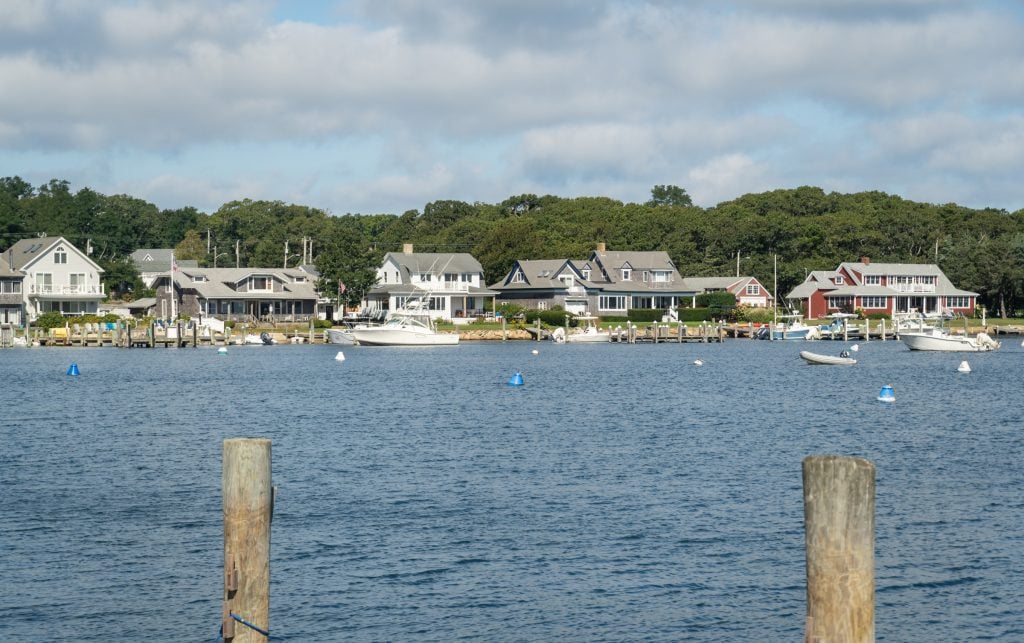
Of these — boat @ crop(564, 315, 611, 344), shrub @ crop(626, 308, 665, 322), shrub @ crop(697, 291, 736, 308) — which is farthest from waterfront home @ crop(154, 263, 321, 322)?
shrub @ crop(697, 291, 736, 308)

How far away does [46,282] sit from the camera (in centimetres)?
11231

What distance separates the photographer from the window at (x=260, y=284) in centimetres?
12025

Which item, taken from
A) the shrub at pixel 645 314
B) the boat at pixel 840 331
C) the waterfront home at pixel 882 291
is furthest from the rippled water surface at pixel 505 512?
the waterfront home at pixel 882 291

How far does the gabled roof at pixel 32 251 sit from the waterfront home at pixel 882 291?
237 ft

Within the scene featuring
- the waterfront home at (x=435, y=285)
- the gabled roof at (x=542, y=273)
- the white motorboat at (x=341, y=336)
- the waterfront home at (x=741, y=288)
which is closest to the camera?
the white motorboat at (x=341, y=336)

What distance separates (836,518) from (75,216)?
161349 mm

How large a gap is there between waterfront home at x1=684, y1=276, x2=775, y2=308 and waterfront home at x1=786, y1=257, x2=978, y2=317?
10.8 ft

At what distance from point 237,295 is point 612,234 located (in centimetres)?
5393

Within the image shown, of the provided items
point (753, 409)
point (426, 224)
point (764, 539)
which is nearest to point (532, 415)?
point (753, 409)

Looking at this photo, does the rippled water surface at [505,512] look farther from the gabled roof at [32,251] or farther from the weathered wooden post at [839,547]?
the gabled roof at [32,251]

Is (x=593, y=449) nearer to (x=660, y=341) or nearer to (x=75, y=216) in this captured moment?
(x=660, y=341)

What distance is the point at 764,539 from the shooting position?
24.5m

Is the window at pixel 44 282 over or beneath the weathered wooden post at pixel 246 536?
over

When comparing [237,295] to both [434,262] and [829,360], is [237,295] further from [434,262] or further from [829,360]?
[829,360]
